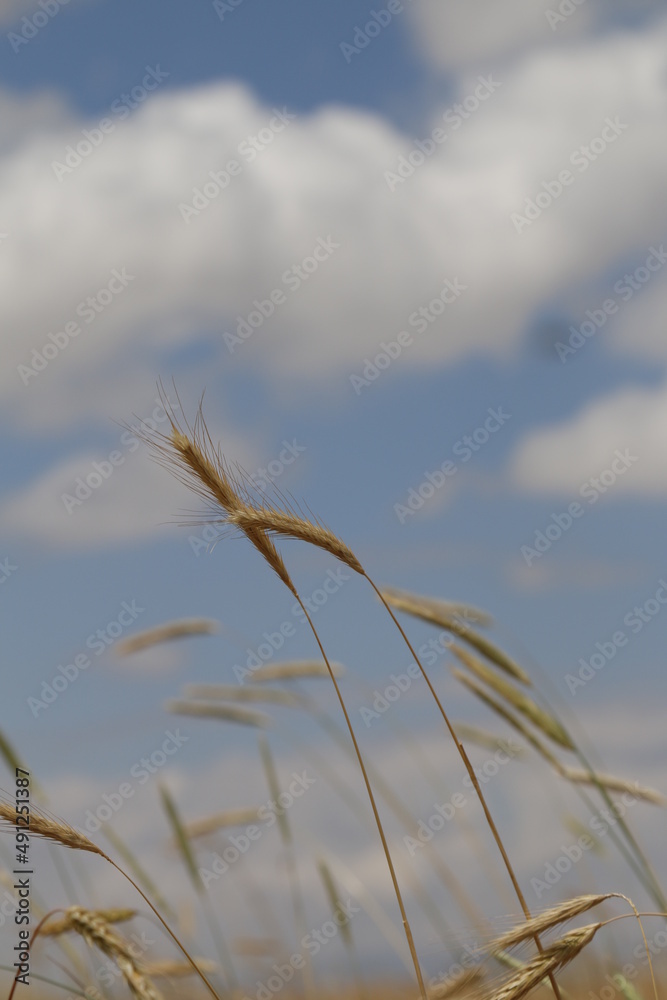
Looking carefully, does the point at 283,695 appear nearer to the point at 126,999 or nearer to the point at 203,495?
the point at 126,999

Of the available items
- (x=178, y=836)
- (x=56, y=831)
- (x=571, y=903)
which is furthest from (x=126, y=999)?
(x=571, y=903)

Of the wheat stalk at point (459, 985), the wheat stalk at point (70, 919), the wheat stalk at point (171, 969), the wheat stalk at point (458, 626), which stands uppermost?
the wheat stalk at point (458, 626)

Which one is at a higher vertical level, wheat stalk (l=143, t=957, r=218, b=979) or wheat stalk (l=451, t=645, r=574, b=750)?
wheat stalk (l=451, t=645, r=574, b=750)

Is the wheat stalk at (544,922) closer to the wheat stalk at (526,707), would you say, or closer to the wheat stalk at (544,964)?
the wheat stalk at (544,964)

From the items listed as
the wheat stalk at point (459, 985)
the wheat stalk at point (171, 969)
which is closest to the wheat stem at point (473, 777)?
the wheat stalk at point (459, 985)

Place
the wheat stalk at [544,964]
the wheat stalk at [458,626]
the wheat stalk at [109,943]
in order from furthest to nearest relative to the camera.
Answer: the wheat stalk at [458,626]
the wheat stalk at [109,943]
the wheat stalk at [544,964]

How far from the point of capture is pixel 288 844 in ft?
16.3

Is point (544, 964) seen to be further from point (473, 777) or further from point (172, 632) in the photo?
point (172, 632)

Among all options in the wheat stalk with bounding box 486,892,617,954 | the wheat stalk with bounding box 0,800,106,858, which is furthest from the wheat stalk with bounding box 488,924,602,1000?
the wheat stalk with bounding box 0,800,106,858

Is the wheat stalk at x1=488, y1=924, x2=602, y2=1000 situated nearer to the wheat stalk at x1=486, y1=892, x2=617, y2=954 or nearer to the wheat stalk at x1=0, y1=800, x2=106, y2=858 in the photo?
the wheat stalk at x1=486, y1=892, x2=617, y2=954

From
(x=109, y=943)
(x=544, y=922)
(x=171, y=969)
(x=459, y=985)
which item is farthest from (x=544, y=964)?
(x=171, y=969)

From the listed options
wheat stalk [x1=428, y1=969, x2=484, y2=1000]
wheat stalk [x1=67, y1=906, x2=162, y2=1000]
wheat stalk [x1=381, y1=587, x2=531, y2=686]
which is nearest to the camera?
wheat stalk [x1=428, y1=969, x2=484, y2=1000]

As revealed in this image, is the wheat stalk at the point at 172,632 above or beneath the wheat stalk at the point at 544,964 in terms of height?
above

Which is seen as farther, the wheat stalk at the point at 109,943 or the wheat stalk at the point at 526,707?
the wheat stalk at the point at 526,707
